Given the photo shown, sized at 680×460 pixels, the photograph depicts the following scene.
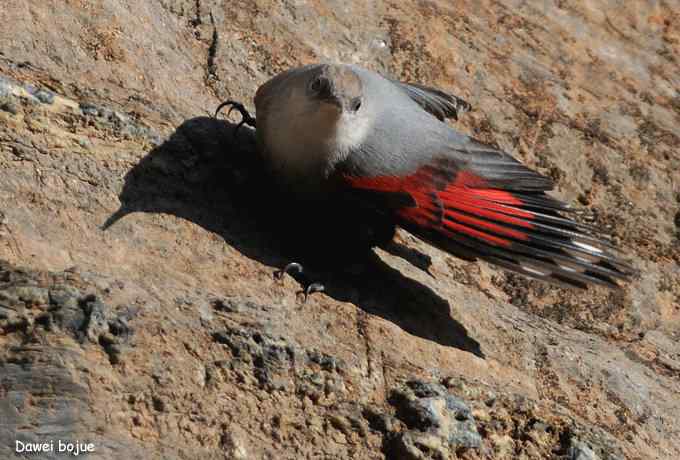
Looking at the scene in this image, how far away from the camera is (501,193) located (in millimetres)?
5234

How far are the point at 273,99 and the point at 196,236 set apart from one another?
948mm

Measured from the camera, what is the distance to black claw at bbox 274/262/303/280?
178 inches

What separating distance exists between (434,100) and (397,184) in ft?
3.93

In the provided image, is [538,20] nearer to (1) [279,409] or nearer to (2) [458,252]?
(2) [458,252]

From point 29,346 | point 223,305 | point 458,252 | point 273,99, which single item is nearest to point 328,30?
point 273,99

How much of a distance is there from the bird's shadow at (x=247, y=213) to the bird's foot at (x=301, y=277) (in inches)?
3.2

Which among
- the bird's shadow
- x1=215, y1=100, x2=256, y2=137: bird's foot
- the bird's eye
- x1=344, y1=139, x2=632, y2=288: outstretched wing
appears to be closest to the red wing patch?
x1=344, y1=139, x2=632, y2=288: outstretched wing

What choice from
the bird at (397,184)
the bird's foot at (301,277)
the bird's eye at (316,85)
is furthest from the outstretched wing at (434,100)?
the bird's foot at (301,277)

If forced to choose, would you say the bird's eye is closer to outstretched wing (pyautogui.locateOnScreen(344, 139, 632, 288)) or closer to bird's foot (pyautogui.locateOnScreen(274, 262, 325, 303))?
outstretched wing (pyautogui.locateOnScreen(344, 139, 632, 288))

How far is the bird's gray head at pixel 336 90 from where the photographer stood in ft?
16.3

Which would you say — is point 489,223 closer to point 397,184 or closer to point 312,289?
point 397,184

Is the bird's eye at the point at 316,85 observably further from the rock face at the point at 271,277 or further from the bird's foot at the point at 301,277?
the bird's foot at the point at 301,277

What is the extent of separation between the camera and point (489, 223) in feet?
16.4

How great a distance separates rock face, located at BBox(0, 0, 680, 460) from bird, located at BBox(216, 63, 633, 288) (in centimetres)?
30
